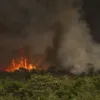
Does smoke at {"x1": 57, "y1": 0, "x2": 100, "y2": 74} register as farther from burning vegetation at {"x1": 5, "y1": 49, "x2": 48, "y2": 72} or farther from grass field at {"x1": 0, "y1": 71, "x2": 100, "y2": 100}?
grass field at {"x1": 0, "y1": 71, "x2": 100, "y2": 100}

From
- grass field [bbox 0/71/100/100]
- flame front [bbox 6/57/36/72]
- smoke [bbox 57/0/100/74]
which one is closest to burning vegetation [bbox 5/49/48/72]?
flame front [bbox 6/57/36/72]

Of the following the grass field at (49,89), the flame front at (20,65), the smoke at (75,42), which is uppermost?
the smoke at (75,42)

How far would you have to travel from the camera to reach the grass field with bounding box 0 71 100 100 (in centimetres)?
2108

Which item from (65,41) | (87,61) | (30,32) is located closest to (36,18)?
(30,32)

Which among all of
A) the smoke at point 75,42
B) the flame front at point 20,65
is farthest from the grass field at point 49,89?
the smoke at point 75,42

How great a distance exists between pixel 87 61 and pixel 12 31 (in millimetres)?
7534

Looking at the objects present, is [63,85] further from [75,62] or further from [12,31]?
[12,31]

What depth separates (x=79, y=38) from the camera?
35812mm

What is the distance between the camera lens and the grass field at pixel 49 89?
21.1 m

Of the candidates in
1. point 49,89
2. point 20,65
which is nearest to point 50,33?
point 20,65

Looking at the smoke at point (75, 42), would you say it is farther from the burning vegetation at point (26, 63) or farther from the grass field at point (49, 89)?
the grass field at point (49, 89)

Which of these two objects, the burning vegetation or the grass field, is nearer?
the grass field

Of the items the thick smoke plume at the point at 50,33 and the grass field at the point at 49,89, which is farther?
the thick smoke plume at the point at 50,33

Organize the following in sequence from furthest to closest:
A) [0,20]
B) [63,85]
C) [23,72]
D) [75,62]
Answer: [0,20] < [75,62] < [23,72] < [63,85]
